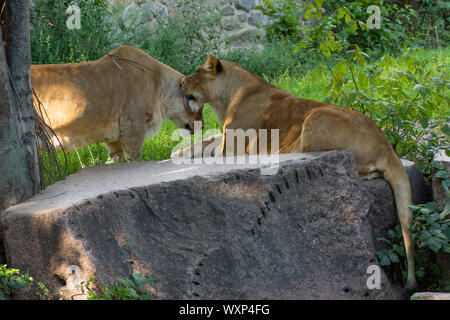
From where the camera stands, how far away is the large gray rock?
310 centimetres

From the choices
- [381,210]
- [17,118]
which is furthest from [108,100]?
[381,210]

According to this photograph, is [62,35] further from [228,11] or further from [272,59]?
[228,11]

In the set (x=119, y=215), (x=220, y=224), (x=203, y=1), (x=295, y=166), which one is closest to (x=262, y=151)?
(x=295, y=166)

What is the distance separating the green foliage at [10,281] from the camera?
2956mm

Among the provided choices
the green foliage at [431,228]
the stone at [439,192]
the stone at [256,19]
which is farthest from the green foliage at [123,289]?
the stone at [256,19]

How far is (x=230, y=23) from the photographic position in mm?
11320

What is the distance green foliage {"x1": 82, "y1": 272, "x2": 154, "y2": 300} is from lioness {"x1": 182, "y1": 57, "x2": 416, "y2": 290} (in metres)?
1.55

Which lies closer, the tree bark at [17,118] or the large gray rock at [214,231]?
the large gray rock at [214,231]

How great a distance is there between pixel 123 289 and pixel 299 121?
6.49 feet

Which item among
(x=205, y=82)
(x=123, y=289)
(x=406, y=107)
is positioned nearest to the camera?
(x=123, y=289)

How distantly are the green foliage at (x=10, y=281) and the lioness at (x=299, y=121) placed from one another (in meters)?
1.97

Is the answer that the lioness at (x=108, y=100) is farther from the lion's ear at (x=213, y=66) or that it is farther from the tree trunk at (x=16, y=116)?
the tree trunk at (x=16, y=116)

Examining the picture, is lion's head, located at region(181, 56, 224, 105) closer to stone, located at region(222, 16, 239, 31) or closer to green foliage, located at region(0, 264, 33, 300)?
green foliage, located at region(0, 264, 33, 300)

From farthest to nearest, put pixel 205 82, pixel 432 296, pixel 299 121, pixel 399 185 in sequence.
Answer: pixel 205 82 → pixel 299 121 → pixel 399 185 → pixel 432 296
